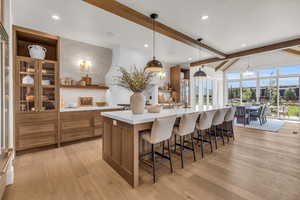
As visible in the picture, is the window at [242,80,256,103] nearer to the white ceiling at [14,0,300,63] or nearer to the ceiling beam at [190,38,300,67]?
the ceiling beam at [190,38,300,67]

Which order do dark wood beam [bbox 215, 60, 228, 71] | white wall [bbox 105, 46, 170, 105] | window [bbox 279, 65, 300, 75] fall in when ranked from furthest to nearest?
dark wood beam [bbox 215, 60, 228, 71] < window [bbox 279, 65, 300, 75] < white wall [bbox 105, 46, 170, 105]

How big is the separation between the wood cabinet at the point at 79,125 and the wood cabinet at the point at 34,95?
17cm

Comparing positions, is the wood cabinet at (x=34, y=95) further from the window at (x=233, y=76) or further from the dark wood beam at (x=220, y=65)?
the window at (x=233, y=76)

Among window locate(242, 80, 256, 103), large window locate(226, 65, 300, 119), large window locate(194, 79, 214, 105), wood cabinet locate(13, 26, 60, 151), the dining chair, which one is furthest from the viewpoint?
window locate(242, 80, 256, 103)

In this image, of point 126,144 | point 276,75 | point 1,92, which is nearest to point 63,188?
point 126,144

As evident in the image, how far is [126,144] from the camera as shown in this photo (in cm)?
199

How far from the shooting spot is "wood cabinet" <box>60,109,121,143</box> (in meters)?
3.37

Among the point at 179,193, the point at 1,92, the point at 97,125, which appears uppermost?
the point at 1,92

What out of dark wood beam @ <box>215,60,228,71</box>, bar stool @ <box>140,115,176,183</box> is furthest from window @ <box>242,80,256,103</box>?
bar stool @ <box>140,115,176,183</box>

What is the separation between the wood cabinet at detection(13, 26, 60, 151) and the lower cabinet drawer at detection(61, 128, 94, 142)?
7.1 inches

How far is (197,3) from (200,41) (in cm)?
207

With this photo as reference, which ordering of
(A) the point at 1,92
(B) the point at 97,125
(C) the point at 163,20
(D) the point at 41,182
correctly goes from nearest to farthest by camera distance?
1. (A) the point at 1,92
2. (D) the point at 41,182
3. (C) the point at 163,20
4. (B) the point at 97,125

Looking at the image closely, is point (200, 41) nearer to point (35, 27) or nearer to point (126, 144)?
point (126, 144)

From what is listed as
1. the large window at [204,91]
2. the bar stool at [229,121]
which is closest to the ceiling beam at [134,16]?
the bar stool at [229,121]
